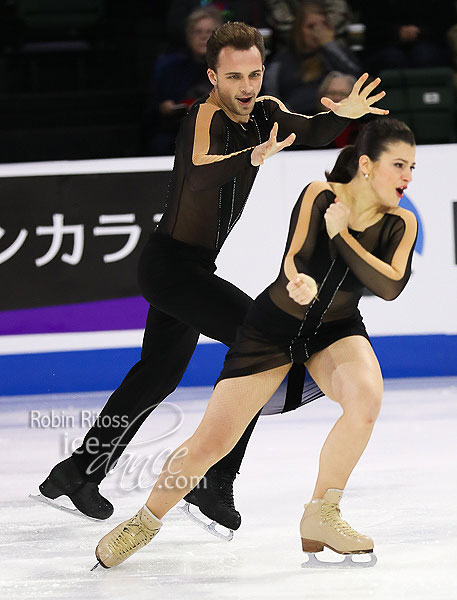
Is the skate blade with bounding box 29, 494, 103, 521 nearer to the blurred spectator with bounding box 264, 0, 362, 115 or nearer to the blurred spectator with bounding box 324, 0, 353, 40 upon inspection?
the blurred spectator with bounding box 264, 0, 362, 115

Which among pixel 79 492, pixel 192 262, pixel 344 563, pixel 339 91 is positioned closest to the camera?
pixel 344 563

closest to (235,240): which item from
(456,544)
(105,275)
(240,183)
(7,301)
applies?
(105,275)

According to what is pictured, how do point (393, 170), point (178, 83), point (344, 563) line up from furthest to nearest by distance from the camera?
point (178, 83) < point (344, 563) < point (393, 170)

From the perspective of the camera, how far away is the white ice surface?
2891 millimetres

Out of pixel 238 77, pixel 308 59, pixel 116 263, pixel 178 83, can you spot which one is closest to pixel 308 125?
pixel 238 77

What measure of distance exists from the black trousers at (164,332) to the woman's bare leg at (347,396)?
1.26ft

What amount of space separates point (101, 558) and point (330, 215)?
1.11 metres

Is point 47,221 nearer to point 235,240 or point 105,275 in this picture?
point 105,275

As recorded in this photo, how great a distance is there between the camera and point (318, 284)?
296 centimetres

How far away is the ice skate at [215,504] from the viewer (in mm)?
3340

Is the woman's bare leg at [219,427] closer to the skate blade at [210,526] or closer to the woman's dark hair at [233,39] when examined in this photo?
the skate blade at [210,526]

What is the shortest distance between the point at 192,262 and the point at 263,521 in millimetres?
829

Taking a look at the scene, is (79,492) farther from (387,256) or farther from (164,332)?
(387,256)

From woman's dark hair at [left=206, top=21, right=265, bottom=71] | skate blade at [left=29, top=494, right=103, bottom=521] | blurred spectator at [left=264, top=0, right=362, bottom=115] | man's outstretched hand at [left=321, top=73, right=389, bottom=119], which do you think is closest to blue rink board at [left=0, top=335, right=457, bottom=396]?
blurred spectator at [left=264, top=0, right=362, bottom=115]
